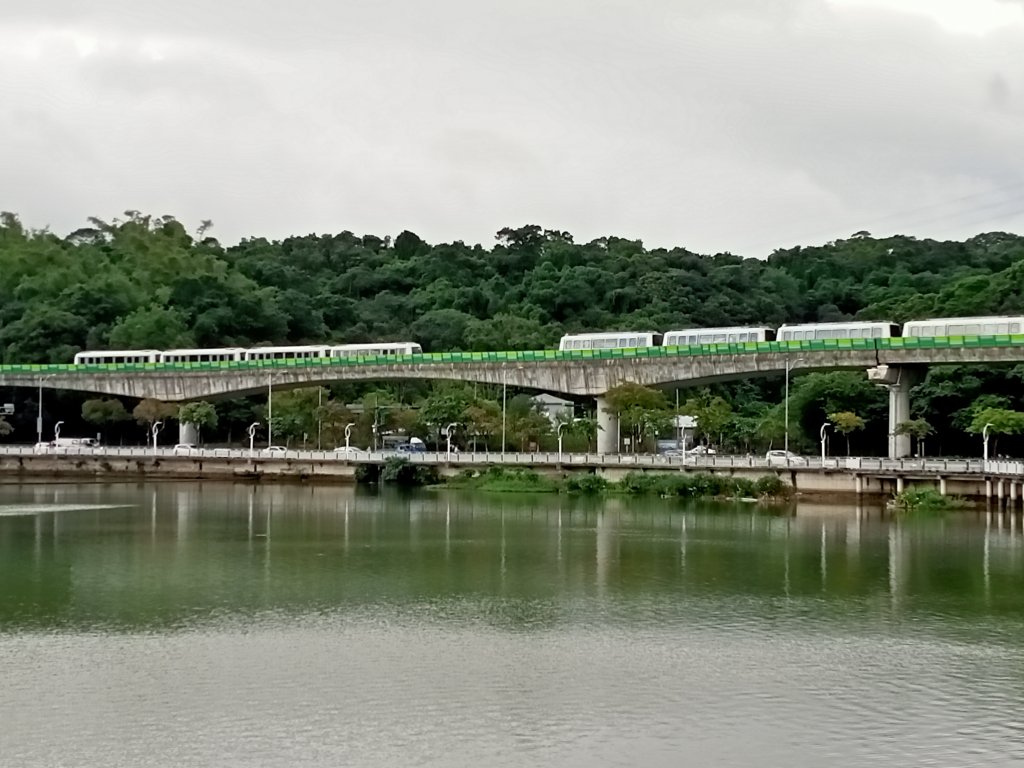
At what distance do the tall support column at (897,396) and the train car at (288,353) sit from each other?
112 feet

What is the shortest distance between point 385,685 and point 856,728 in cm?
792

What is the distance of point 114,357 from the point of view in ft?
283

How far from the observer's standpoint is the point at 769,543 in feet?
140

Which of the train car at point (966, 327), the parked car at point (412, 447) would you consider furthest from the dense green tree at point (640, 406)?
the train car at point (966, 327)

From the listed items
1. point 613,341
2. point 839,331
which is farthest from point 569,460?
point 839,331

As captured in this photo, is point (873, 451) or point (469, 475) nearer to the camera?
point (469, 475)

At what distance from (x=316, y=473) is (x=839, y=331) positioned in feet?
94.0

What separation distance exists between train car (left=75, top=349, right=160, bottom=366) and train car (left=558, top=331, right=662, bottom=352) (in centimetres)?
2853

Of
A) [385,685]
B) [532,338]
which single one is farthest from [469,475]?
[385,685]

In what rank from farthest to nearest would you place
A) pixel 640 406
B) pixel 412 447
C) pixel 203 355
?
pixel 203 355 < pixel 412 447 < pixel 640 406

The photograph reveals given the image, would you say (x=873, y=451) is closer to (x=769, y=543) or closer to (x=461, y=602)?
(x=769, y=543)

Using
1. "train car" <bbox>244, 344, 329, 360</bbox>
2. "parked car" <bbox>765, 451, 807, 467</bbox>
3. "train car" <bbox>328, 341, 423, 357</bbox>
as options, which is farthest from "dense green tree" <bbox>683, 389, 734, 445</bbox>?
"train car" <bbox>244, 344, 329, 360</bbox>

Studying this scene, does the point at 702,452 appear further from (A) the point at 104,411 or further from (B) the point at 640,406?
(A) the point at 104,411

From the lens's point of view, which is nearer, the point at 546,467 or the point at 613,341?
the point at 546,467
